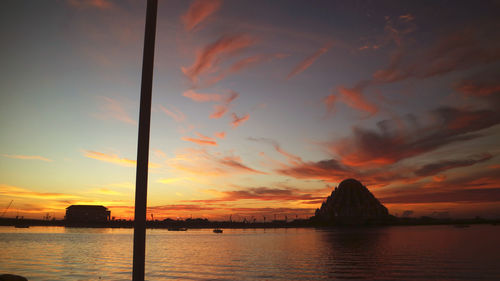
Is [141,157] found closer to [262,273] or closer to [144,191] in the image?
[144,191]

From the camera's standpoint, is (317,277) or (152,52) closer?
(152,52)

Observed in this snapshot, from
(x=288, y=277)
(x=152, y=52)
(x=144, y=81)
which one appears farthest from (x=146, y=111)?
(x=288, y=277)

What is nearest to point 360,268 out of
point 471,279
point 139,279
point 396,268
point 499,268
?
point 396,268

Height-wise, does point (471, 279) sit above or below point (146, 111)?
below

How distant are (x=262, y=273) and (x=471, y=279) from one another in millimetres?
18562

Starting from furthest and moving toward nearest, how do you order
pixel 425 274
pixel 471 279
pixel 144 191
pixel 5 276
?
1. pixel 425 274
2. pixel 471 279
3. pixel 5 276
4. pixel 144 191

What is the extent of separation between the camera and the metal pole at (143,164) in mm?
3508

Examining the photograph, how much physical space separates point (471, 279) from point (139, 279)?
35.3 metres

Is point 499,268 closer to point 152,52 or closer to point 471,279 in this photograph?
point 471,279

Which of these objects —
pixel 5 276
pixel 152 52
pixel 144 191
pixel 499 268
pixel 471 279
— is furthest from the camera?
pixel 499 268

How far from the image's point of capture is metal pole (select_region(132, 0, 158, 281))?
11.5ft

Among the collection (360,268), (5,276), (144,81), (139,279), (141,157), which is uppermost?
(144,81)

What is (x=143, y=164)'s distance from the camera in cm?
360

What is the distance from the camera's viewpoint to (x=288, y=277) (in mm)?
31578
